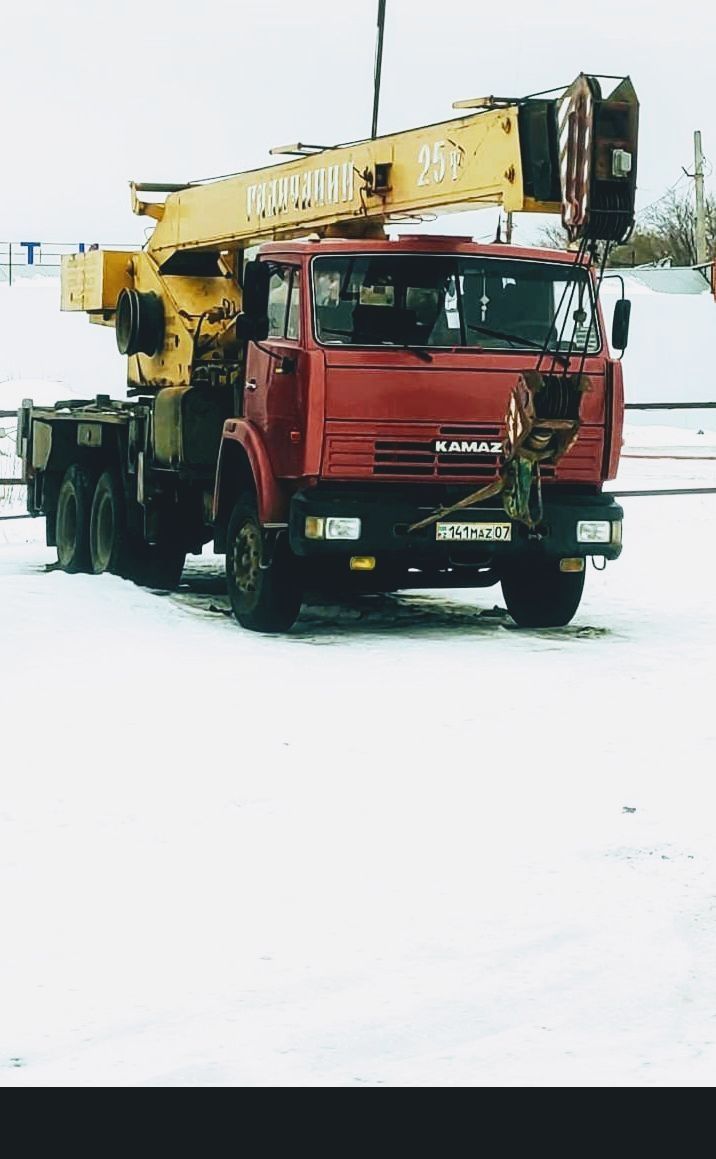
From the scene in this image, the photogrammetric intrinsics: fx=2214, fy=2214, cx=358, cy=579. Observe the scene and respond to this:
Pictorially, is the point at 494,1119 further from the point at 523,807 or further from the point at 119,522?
the point at 119,522

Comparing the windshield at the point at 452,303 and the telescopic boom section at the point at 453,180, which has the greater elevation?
the telescopic boom section at the point at 453,180

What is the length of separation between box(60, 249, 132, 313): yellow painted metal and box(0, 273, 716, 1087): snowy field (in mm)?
6045

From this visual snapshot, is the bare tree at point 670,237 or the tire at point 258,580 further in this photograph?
the bare tree at point 670,237

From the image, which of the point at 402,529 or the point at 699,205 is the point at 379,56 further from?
the point at 699,205

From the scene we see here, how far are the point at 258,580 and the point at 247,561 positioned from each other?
1.02 feet

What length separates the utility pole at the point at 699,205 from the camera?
7062 centimetres

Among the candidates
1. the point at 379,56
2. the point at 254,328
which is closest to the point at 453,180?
the point at 254,328

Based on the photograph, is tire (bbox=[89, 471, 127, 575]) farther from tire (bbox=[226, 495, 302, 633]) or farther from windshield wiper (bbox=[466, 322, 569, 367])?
windshield wiper (bbox=[466, 322, 569, 367])

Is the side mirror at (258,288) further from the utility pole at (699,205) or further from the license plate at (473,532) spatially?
the utility pole at (699,205)

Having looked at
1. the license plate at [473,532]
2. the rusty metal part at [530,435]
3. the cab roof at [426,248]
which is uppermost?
the cab roof at [426,248]

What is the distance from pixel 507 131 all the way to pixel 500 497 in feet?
7.22


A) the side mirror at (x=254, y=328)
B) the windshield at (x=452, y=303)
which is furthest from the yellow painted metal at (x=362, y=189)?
the side mirror at (x=254, y=328)

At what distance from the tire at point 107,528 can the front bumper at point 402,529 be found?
4.38 metres

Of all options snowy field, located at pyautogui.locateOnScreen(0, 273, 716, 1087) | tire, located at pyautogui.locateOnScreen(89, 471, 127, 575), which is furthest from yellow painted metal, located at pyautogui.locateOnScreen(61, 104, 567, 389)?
snowy field, located at pyautogui.locateOnScreen(0, 273, 716, 1087)
